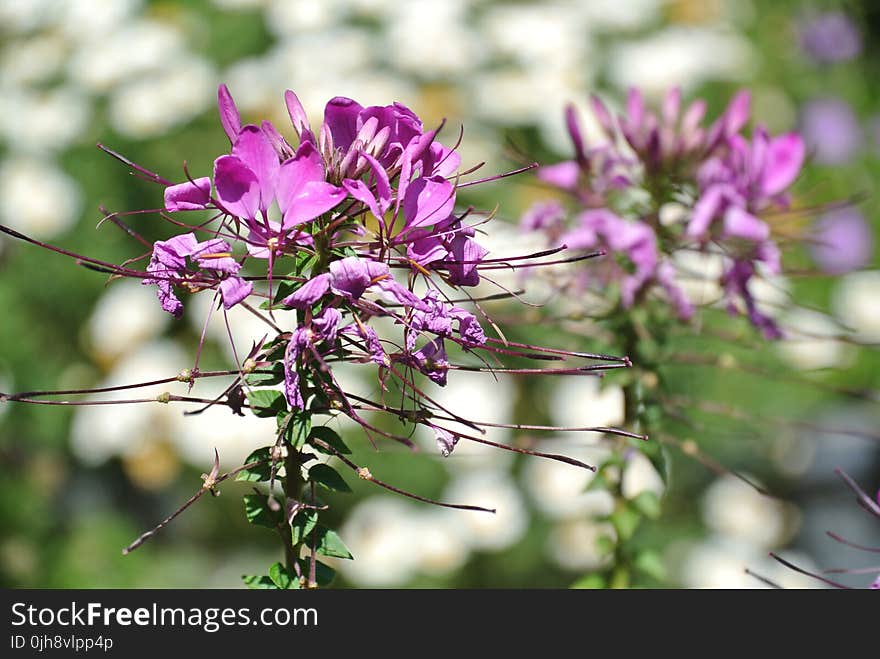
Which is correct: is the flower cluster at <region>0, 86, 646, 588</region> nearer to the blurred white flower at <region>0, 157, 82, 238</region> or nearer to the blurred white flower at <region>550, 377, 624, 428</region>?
the blurred white flower at <region>550, 377, 624, 428</region>

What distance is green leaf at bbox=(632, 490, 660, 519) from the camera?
1132 millimetres

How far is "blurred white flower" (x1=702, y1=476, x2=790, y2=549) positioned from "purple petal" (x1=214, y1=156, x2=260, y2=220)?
2.09m

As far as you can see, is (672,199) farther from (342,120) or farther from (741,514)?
(741,514)

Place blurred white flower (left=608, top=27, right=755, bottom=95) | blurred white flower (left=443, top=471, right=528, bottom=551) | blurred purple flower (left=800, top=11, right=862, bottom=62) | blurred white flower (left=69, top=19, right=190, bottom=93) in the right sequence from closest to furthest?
blurred white flower (left=443, top=471, right=528, bottom=551), blurred white flower (left=69, top=19, right=190, bottom=93), blurred white flower (left=608, top=27, right=755, bottom=95), blurred purple flower (left=800, top=11, right=862, bottom=62)

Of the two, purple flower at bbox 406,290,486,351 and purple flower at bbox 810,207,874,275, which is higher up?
purple flower at bbox 810,207,874,275

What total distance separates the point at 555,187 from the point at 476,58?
2.31 m

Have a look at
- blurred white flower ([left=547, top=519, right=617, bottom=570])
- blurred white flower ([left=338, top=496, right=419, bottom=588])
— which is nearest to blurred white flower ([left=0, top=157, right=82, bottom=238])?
blurred white flower ([left=338, top=496, right=419, bottom=588])

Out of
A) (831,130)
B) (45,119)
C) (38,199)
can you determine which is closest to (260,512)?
(38,199)

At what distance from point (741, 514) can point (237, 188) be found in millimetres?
2172

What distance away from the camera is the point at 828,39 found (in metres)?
4.08

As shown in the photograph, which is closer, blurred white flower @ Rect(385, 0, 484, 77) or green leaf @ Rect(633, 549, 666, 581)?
green leaf @ Rect(633, 549, 666, 581)

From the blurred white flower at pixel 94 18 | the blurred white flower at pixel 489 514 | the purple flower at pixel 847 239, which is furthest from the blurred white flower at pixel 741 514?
the blurred white flower at pixel 94 18

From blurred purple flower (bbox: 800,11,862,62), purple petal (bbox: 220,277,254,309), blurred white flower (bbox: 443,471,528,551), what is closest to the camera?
purple petal (bbox: 220,277,254,309)

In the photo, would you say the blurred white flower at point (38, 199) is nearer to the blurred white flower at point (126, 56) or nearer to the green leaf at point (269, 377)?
the blurred white flower at point (126, 56)
